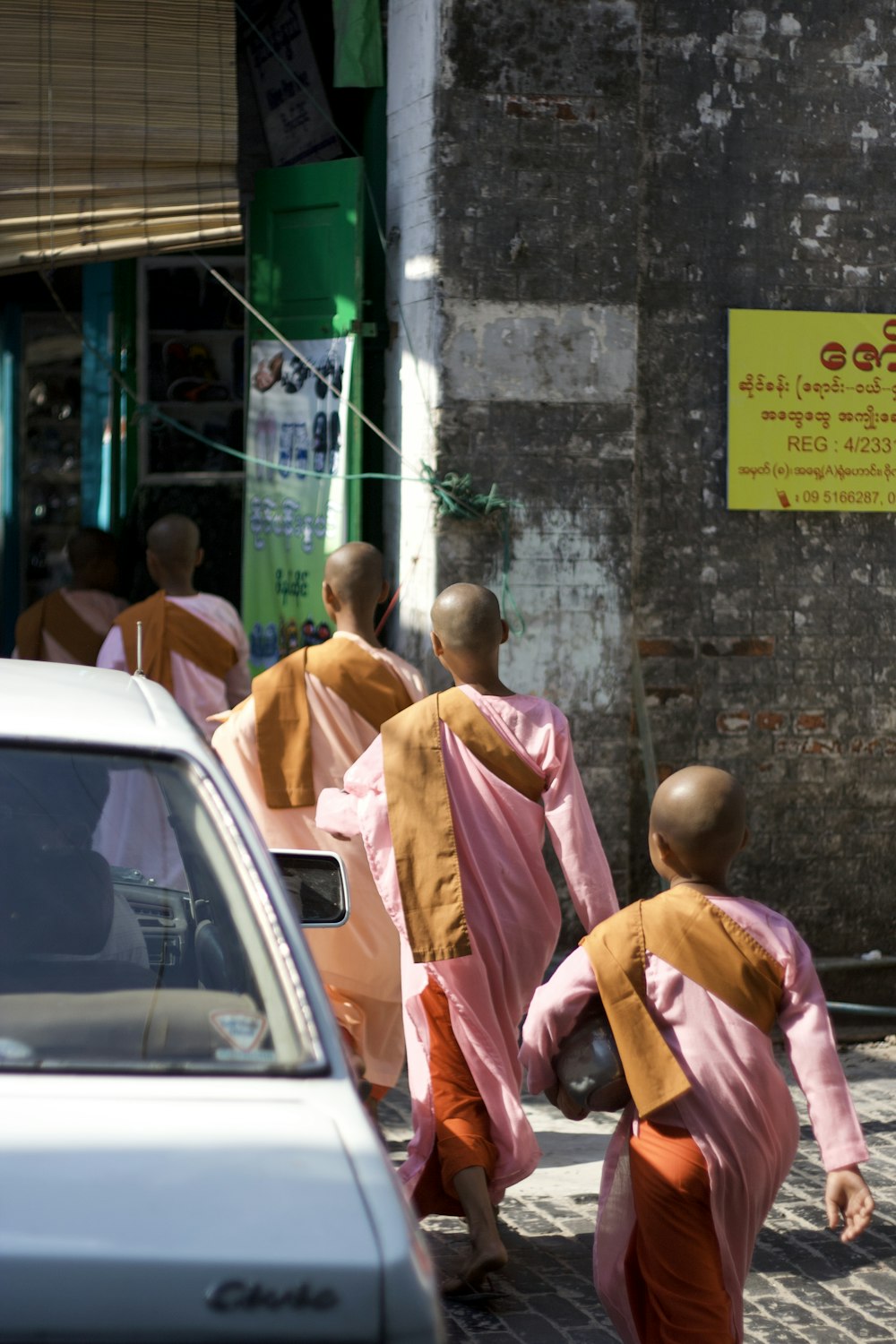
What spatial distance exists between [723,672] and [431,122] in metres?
2.54

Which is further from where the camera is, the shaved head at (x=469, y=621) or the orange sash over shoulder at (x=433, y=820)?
the shaved head at (x=469, y=621)

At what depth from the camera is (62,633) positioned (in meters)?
7.56

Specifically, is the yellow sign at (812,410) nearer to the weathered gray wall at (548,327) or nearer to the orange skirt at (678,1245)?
the weathered gray wall at (548,327)

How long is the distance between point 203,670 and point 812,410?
279cm

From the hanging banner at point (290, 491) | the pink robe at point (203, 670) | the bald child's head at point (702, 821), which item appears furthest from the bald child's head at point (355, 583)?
the bald child's head at point (702, 821)

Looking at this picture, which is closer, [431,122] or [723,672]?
[431,122]

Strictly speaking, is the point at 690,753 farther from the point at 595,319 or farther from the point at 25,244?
the point at 25,244

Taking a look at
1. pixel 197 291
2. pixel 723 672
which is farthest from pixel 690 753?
pixel 197 291

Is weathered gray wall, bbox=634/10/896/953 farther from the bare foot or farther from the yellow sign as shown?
the bare foot

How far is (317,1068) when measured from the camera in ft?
7.66

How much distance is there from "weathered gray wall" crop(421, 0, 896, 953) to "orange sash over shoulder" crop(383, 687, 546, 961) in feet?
7.65

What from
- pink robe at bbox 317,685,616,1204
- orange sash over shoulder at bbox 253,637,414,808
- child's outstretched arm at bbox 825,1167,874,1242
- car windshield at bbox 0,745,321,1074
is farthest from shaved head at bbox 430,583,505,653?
child's outstretched arm at bbox 825,1167,874,1242

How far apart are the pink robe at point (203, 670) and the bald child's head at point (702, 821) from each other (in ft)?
11.1

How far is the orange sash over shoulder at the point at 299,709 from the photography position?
210 inches
